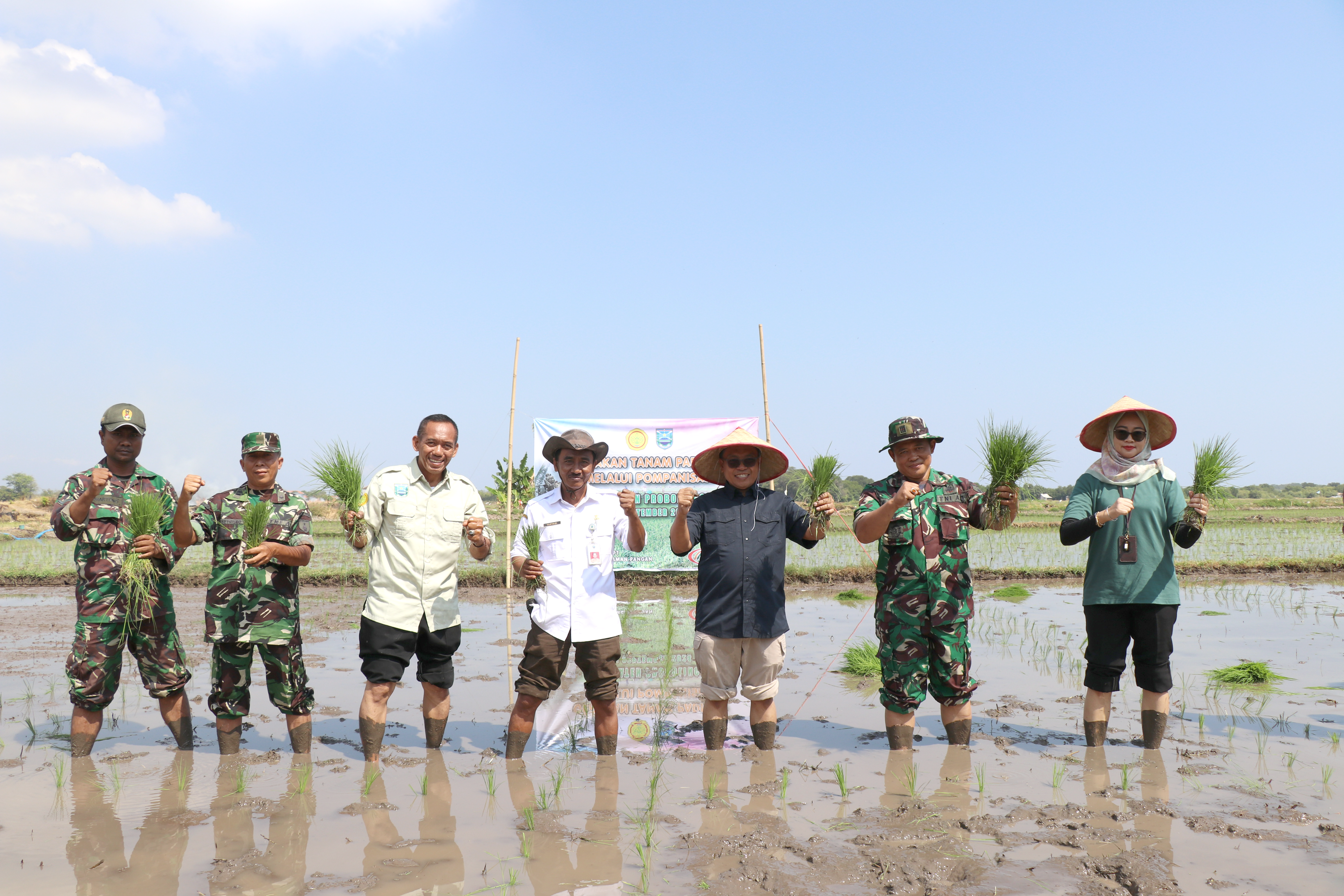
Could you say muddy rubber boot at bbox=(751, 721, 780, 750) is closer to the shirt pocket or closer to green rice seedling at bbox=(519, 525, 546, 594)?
green rice seedling at bbox=(519, 525, 546, 594)

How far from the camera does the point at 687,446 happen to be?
1129 centimetres

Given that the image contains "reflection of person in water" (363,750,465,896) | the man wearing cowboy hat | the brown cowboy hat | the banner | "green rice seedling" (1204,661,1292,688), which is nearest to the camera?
"reflection of person in water" (363,750,465,896)

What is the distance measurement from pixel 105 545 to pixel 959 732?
4474mm

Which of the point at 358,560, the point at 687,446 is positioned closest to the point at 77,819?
the point at 687,446

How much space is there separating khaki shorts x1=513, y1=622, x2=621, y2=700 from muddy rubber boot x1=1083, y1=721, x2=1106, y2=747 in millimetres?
2474

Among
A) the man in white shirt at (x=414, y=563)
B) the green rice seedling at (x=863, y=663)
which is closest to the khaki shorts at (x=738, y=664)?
the man in white shirt at (x=414, y=563)

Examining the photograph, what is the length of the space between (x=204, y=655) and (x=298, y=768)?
3.73 m

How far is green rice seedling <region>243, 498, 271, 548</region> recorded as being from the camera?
4.11 m

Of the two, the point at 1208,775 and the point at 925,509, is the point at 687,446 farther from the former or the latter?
the point at 1208,775

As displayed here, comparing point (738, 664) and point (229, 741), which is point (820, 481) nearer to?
point (738, 664)

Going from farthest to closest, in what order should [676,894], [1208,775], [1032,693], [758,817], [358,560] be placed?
1. [358,560]
2. [1032,693]
3. [1208,775]
4. [758,817]
5. [676,894]

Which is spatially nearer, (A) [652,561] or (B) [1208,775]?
(B) [1208,775]

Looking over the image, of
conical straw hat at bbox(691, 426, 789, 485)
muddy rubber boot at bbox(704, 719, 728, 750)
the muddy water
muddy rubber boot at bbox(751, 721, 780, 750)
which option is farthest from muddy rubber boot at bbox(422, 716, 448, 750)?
conical straw hat at bbox(691, 426, 789, 485)

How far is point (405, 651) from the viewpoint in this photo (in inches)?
167
